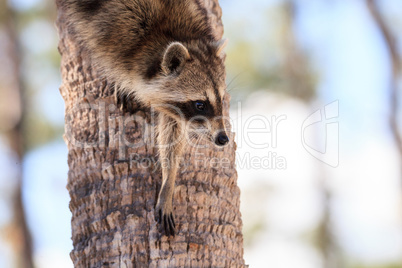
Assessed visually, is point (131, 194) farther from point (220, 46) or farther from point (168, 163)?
point (220, 46)

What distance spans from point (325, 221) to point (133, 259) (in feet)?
24.8

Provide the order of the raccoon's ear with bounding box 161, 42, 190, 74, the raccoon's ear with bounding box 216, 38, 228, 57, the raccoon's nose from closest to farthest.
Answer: the raccoon's nose, the raccoon's ear with bounding box 161, 42, 190, 74, the raccoon's ear with bounding box 216, 38, 228, 57

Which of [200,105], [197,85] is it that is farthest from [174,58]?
[200,105]

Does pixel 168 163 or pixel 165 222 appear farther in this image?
pixel 168 163

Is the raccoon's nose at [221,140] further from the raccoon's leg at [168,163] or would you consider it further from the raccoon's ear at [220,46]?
the raccoon's ear at [220,46]

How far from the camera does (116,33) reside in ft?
12.7

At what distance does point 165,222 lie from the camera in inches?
118

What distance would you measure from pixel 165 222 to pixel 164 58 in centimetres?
119

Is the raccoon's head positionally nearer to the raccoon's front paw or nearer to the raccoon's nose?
the raccoon's nose

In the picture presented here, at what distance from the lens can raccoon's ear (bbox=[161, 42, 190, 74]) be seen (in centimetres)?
352

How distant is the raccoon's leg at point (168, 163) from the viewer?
3.01 metres

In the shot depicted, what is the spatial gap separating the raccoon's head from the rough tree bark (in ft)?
0.69

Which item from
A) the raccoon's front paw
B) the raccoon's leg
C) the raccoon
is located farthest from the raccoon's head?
the raccoon's front paw

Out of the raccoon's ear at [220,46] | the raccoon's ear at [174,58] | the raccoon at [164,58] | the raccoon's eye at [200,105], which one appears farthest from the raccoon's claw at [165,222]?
the raccoon's ear at [220,46]
